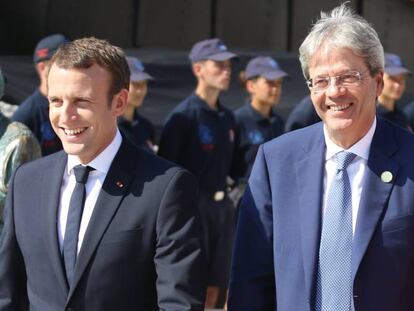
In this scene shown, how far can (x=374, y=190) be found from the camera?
3.33m

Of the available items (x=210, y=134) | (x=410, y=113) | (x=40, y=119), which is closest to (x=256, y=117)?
(x=210, y=134)

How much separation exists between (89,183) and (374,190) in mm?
954

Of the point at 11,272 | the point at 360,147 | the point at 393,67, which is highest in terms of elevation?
the point at 393,67

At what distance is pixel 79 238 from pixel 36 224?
176mm

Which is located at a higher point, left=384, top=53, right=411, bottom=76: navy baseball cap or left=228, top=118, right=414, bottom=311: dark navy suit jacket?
left=384, top=53, right=411, bottom=76: navy baseball cap

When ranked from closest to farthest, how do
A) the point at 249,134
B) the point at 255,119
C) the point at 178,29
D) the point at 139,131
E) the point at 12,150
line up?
the point at 12,150
the point at 139,131
the point at 249,134
the point at 255,119
the point at 178,29

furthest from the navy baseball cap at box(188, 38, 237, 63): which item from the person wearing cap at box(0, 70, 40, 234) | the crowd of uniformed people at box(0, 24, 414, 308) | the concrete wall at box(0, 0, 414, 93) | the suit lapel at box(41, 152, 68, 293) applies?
the suit lapel at box(41, 152, 68, 293)

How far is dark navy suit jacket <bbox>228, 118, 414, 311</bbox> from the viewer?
10.7ft

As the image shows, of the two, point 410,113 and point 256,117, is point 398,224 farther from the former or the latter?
Answer: point 410,113

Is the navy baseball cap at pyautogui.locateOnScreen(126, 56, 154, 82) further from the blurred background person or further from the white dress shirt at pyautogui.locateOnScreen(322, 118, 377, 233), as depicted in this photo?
the white dress shirt at pyautogui.locateOnScreen(322, 118, 377, 233)

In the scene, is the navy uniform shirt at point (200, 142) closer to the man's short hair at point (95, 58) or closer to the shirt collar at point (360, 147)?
the man's short hair at point (95, 58)

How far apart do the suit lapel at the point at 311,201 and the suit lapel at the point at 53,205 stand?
79 centimetres

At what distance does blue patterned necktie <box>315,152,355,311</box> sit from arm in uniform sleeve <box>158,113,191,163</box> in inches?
173

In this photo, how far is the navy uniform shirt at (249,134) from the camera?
335 inches
